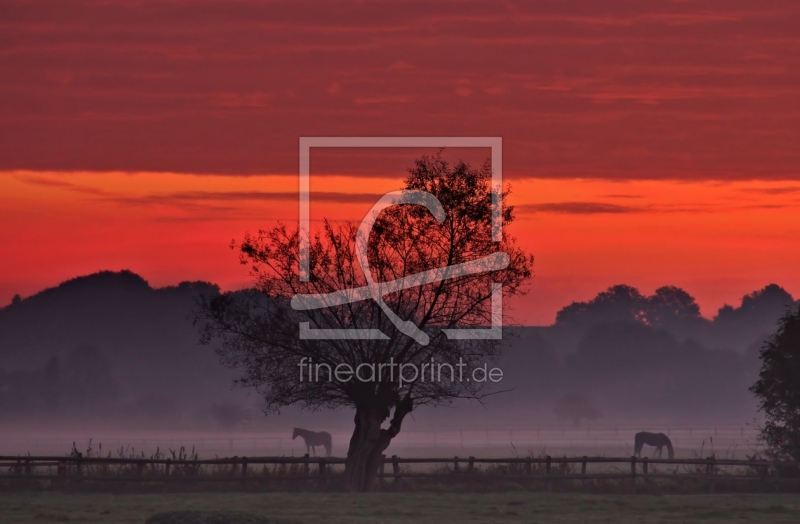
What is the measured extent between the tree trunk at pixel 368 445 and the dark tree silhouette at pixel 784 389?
523 inches

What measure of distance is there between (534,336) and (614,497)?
475 feet

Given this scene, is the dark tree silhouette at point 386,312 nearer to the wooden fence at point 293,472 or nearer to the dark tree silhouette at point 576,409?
the wooden fence at point 293,472

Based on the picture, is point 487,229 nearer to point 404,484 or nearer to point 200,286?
point 404,484

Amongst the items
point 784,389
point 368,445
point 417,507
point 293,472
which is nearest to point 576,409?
point 784,389

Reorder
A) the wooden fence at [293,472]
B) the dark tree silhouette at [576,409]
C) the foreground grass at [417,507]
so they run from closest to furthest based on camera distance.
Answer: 1. the foreground grass at [417,507]
2. the wooden fence at [293,472]
3. the dark tree silhouette at [576,409]

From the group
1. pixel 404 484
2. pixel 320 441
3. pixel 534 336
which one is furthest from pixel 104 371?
pixel 404 484

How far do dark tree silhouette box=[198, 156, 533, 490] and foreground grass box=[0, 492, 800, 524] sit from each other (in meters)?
3.32

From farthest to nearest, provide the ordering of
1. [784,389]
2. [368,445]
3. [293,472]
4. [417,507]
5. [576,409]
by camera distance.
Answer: [576,409]
[784,389]
[293,472]
[368,445]
[417,507]

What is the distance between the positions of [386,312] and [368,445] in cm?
433

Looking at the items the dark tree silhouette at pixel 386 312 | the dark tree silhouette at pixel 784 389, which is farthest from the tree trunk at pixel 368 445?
the dark tree silhouette at pixel 784 389

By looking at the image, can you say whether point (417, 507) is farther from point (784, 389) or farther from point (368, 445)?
point (784, 389)

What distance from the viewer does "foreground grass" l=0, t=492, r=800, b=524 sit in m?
26.7

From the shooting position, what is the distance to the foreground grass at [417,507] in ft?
87.5

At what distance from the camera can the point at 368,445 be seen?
34.7m
